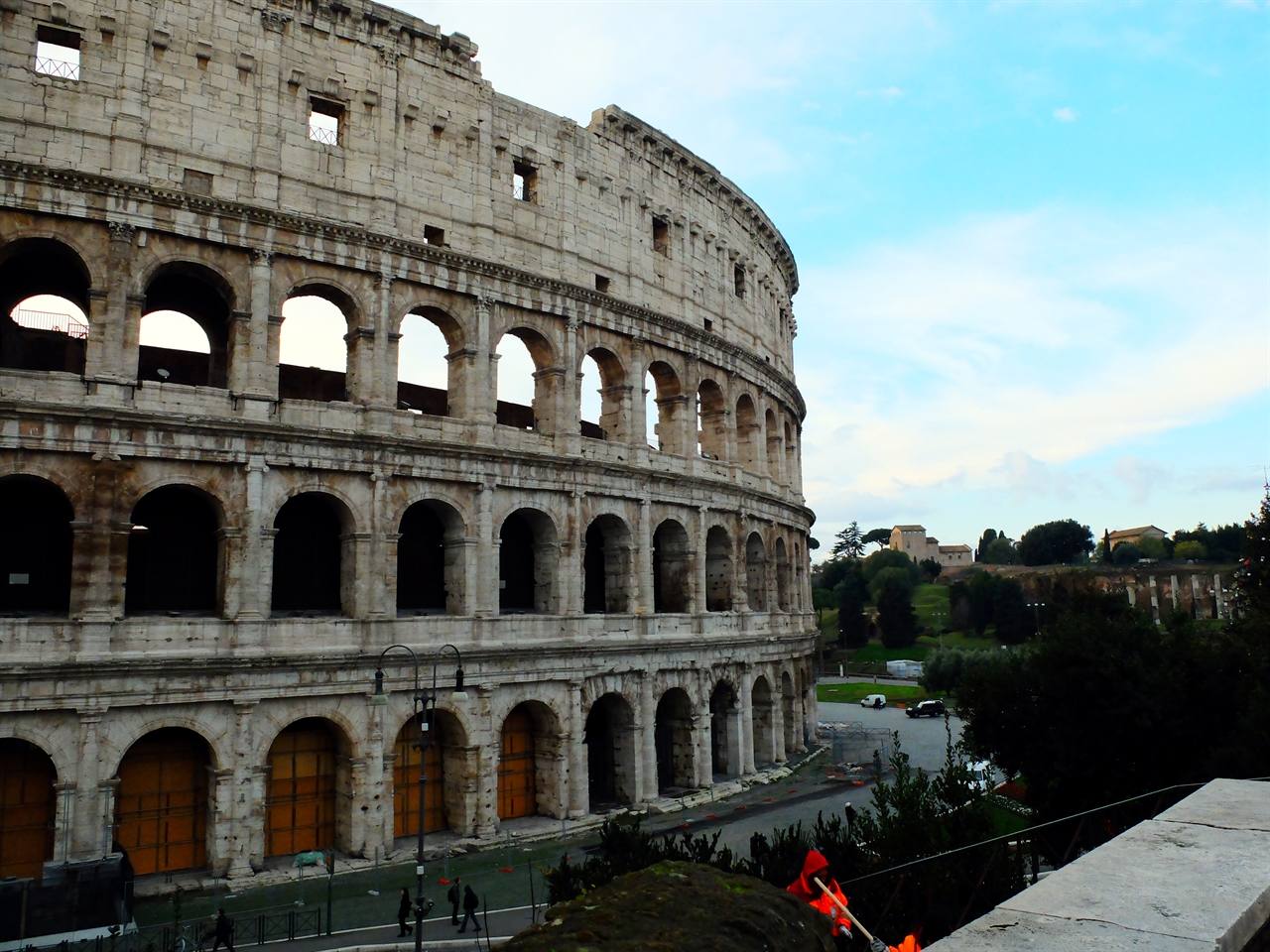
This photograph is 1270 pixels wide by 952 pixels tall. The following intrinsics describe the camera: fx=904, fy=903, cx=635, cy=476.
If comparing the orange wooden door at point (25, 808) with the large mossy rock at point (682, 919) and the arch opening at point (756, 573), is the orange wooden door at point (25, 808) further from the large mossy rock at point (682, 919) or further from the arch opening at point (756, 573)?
the arch opening at point (756, 573)

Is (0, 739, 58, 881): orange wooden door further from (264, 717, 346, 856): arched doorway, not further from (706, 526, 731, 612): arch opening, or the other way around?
(706, 526, 731, 612): arch opening

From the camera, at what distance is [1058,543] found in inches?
5246

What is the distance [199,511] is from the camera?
75.7 ft

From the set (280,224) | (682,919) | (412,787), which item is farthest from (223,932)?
(280,224)

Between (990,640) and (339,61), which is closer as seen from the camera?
(339,61)

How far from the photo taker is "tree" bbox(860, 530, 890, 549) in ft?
548

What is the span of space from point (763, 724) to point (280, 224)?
24.4 meters

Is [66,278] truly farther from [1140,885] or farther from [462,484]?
[1140,885]

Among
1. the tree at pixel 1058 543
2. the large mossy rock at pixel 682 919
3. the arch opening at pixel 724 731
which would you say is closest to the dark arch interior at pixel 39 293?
the arch opening at pixel 724 731

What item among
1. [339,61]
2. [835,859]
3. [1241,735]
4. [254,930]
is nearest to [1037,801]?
[1241,735]

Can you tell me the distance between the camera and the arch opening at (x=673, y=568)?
3144 cm

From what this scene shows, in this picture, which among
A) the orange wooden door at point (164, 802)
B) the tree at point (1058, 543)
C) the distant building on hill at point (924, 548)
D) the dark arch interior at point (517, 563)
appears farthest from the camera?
the distant building on hill at point (924, 548)

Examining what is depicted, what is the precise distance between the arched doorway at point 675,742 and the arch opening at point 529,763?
4.70 metres

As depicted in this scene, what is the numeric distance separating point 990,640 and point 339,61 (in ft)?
285
